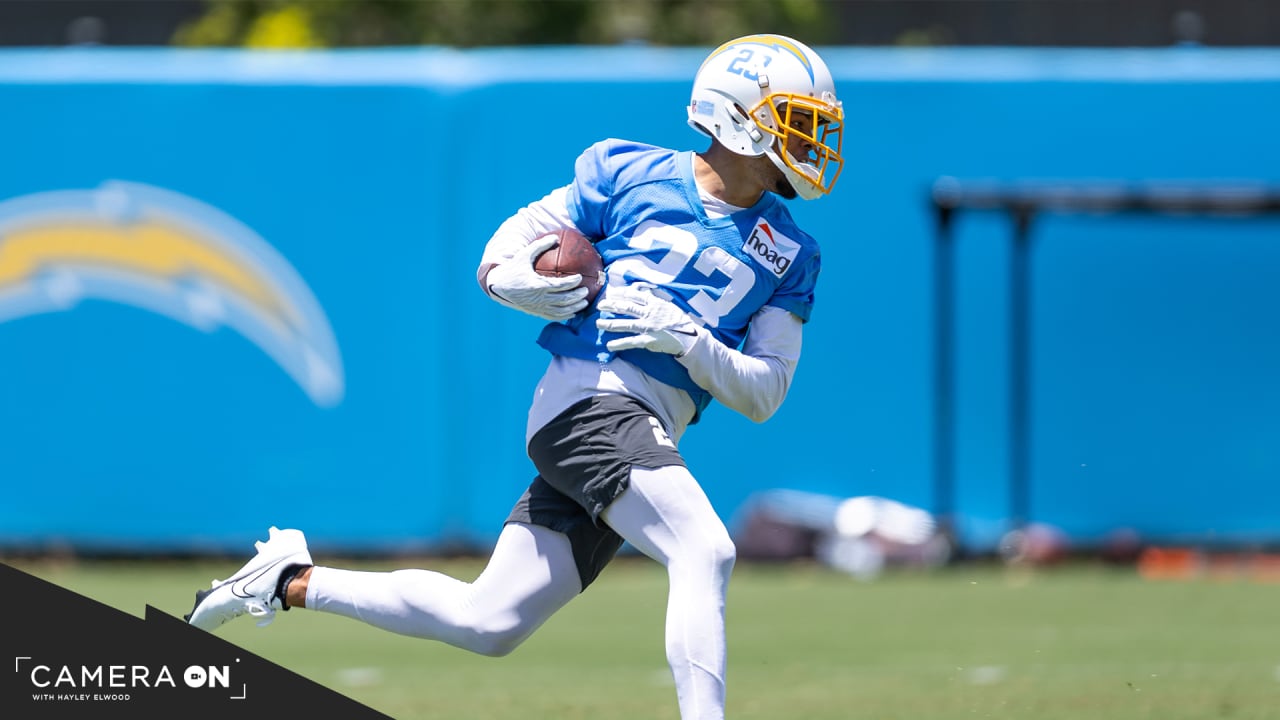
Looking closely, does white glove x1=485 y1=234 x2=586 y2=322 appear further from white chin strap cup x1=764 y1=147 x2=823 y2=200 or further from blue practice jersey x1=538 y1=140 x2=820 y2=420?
white chin strap cup x1=764 y1=147 x2=823 y2=200

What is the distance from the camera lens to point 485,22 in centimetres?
1973

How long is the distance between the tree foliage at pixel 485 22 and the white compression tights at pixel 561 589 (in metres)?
14.1

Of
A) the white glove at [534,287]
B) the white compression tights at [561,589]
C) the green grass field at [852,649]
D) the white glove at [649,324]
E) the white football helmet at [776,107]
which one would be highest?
the white football helmet at [776,107]

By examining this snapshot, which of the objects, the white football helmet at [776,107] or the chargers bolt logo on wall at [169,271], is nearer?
the white football helmet at [776,107]

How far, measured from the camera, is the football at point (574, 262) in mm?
5574

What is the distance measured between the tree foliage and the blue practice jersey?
45.0ft

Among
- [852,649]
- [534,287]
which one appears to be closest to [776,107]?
[534,287]

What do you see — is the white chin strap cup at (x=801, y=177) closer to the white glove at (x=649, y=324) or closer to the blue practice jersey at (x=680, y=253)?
the blue practice jersey at (x=680, y=253)

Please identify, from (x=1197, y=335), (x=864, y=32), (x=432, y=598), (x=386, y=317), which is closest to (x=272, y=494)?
(x=386, y=317)

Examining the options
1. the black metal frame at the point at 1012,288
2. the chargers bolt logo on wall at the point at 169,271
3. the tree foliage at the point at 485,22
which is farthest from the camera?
the tree foliage at the point at 485,22

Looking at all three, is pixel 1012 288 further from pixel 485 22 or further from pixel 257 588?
pixel 257 588

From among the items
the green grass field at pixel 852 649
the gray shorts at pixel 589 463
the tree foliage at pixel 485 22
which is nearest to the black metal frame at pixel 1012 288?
the green grass field at pixel 852 649

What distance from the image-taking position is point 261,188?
13688 millimetres

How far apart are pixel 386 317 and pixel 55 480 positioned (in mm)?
2701
